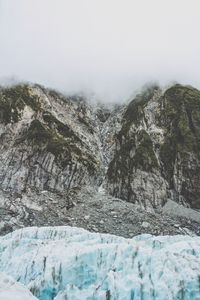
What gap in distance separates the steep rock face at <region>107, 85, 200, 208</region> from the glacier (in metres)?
52.8

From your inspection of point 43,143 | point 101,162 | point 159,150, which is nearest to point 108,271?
point 43,143

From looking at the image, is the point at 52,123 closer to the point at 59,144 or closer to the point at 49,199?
the point at 59,144

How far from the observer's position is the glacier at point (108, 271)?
32062 millimetres

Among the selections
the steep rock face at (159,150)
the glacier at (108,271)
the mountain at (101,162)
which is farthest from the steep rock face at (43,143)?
the glacier at (108,271)

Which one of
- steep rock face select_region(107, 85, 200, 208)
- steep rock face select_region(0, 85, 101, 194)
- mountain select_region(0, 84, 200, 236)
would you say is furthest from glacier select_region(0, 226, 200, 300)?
steep rock face select_region(107, 85, 200, 208)

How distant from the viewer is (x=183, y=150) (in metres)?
104

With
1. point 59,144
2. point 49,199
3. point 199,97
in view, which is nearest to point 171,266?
point 49,199

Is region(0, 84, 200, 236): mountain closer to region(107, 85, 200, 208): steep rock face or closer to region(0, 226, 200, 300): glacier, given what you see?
region(107, 85, 200, 208): steep rock face

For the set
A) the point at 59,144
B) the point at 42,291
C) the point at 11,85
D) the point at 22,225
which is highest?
the point at 11,85

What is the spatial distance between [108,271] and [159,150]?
237 feet

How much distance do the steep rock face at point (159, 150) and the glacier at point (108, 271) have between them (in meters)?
52.8

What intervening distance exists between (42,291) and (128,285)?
704 centimetres

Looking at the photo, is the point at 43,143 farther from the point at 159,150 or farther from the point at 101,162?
the point at 159,150

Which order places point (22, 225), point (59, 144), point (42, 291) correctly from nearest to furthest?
point (42, 291)
point (22, 225)
point (59, 144)
